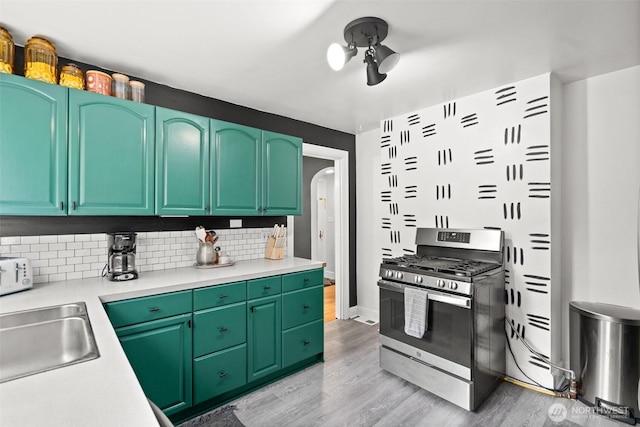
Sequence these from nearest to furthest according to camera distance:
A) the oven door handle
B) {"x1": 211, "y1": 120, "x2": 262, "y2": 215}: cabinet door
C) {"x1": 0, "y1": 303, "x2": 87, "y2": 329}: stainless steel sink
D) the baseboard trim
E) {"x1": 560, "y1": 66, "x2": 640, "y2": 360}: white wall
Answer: {"x1": 0, "y1": 303, "x2": 87, "y2": 329}: stainless steel sink < the oven door handle < {"x1": 560, "y1": 66, "x2": 640, "y2": 360}: white wall < {"x1": 211, "y1": 120, "x2": 262, "y2": 215}: cabinet door < the baseboard trim

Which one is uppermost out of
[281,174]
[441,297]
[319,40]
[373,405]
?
[319,40]

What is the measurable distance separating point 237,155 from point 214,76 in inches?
24.5

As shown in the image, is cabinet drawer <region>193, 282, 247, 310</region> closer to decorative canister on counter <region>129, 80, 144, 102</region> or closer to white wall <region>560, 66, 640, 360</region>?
decorative canister on counter <region>129, 80, 144, 102</region>

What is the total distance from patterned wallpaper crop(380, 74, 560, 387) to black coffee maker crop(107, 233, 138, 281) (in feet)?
8.25

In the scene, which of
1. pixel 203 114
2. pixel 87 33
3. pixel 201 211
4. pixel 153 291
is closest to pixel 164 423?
pixel 153 291

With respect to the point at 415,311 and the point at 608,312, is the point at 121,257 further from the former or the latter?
the point at 608,312

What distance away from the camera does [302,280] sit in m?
2.64

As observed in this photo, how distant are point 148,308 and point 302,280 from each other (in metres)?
1.19

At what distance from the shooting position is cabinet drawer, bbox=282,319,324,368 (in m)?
2.53

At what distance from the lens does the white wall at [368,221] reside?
3885 millimetres

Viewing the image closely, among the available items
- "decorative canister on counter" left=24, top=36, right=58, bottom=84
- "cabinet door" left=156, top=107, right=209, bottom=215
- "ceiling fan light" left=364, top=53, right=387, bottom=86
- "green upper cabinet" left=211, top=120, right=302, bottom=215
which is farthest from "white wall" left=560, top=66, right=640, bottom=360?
"decorative canister on counter" left=24, top=36, right=58, bottom=84

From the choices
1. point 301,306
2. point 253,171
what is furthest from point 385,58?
point 301,306

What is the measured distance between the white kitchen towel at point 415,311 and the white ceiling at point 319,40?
1677 mm

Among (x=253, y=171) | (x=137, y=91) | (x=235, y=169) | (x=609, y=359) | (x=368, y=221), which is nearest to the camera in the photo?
(x=609, y=359)
